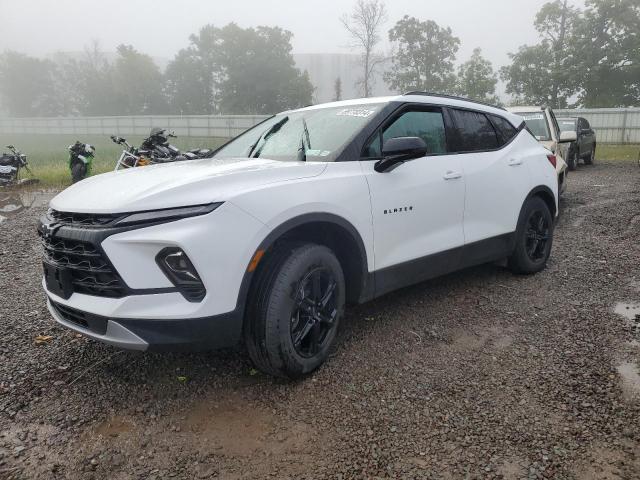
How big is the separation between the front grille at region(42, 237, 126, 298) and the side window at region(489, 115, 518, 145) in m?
3.54

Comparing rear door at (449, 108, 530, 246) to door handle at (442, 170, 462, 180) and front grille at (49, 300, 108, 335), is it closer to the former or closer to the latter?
door handle at (442, 170, 462, 180)

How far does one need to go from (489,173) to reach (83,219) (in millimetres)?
3160

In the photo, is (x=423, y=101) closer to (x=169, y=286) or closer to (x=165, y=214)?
(x=165, y=214)

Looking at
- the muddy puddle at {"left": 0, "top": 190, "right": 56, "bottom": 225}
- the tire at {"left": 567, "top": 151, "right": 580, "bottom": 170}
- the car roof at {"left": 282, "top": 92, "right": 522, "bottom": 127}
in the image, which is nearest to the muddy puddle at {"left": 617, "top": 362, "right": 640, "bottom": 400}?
the car roof at {"left": 282, "top": 92, "right": 522, "bottom": 127}

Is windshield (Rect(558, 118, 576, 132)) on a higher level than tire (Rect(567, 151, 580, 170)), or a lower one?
higher

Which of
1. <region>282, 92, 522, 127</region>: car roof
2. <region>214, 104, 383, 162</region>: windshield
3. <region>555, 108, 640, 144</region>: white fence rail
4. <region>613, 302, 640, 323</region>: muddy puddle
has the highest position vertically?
<region>555, 108, 640, 144</region>: white fence rail

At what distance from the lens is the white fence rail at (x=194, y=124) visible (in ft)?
79.7

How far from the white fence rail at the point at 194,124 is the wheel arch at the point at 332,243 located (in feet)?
→ 38.5

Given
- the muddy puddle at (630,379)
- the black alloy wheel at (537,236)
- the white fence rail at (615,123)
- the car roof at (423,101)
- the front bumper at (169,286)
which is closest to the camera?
the front bumper at (169,286)

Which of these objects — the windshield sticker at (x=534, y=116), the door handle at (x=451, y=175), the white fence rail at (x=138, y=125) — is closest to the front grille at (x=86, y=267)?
the door handle at (x=451, y=175)

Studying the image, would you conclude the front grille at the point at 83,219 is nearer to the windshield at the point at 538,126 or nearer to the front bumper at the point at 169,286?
the front bumper at the point at 169,286

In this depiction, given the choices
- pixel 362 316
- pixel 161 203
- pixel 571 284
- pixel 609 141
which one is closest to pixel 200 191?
pixel 161 203

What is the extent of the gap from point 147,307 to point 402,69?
140 ft

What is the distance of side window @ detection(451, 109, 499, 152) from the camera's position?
13.2 ft
